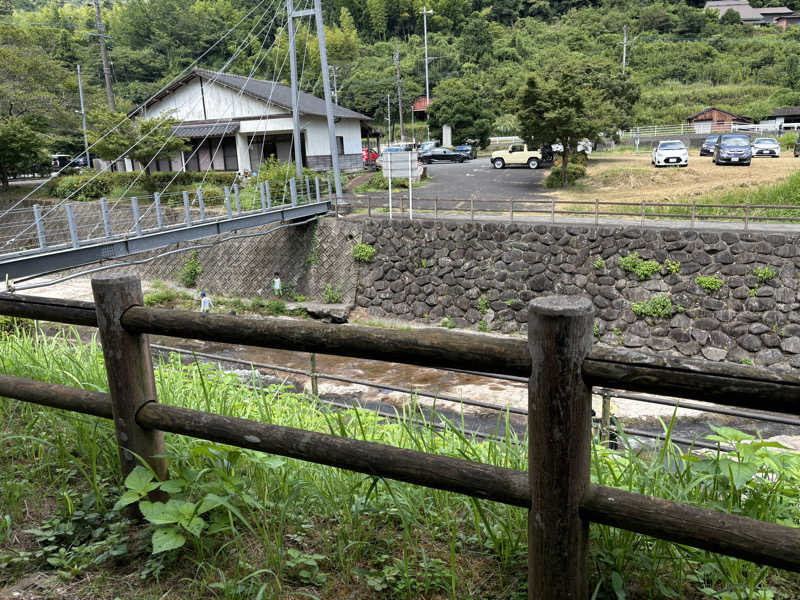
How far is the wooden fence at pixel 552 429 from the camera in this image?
4.53 ft

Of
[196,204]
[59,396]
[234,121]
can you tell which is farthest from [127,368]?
[234,121]

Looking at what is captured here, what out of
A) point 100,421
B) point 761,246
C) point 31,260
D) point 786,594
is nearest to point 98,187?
point 31,260

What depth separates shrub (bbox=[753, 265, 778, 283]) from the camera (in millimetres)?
14312

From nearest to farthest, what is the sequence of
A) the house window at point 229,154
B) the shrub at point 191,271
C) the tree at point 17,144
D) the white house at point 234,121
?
1. the shrub at point 191,271
2. the white house at point 234,121
3. the tree at point 17,144
4. the house window at point 229,154

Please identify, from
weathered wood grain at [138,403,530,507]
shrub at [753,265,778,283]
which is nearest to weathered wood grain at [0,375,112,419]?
weathered wood grain at [138,403,530,507]

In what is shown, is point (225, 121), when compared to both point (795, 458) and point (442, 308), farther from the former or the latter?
point (795, 458)

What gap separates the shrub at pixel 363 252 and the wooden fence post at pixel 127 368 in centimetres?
1696

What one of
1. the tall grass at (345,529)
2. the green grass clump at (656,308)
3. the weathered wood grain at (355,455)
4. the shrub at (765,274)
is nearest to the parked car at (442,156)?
the green grass clump at (656,308)

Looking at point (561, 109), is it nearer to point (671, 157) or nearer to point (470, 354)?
point (671, 157)

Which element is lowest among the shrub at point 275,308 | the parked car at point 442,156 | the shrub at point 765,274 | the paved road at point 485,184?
the shrub at point 275,308

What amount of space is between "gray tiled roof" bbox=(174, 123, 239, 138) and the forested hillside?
8469mm

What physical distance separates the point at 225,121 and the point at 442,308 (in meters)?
18.2

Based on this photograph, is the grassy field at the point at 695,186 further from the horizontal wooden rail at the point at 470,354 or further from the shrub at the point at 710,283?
the horizontal wooden rail at the point at 470,354

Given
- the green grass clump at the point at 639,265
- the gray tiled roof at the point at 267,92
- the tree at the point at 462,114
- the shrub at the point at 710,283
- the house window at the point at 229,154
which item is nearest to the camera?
the shrub at the point at 710,283
